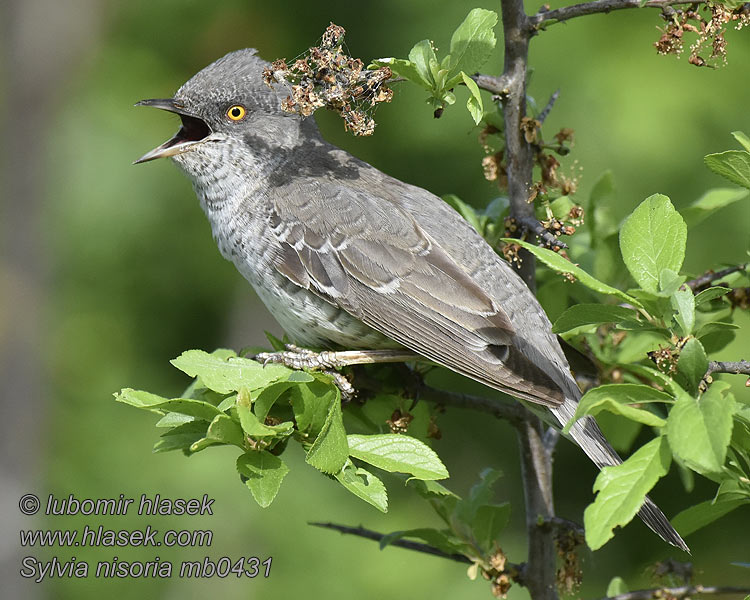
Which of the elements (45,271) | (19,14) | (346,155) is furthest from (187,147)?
(19,14)

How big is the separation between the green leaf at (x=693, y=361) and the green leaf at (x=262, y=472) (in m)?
0.90

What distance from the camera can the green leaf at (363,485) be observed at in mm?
1962

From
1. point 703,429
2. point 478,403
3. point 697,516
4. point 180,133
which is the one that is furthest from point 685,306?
point 180,133

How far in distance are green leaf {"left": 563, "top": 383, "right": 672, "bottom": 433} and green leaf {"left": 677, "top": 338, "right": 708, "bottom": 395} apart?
10 centimetres

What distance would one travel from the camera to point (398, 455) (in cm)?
203

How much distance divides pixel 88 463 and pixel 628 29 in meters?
4.35

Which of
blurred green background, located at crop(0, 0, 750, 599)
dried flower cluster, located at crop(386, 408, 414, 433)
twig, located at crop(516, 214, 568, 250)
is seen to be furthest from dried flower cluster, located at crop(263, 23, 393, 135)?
blurred green background, located at crop(0, 0, 750, 599)

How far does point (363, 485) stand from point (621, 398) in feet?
2.11

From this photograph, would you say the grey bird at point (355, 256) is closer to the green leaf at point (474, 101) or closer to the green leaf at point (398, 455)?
the green leaf at point (398, 455)

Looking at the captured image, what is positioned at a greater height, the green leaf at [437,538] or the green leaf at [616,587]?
the green leaf at [437,538]

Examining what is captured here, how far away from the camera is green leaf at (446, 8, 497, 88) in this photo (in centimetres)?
211

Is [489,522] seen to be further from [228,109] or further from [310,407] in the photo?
[228,109]

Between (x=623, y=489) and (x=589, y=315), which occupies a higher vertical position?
(x=589, y=315)

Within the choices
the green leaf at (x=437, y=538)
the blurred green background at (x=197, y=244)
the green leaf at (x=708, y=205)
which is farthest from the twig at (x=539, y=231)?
the blurred green background at (x=197, y=244)
